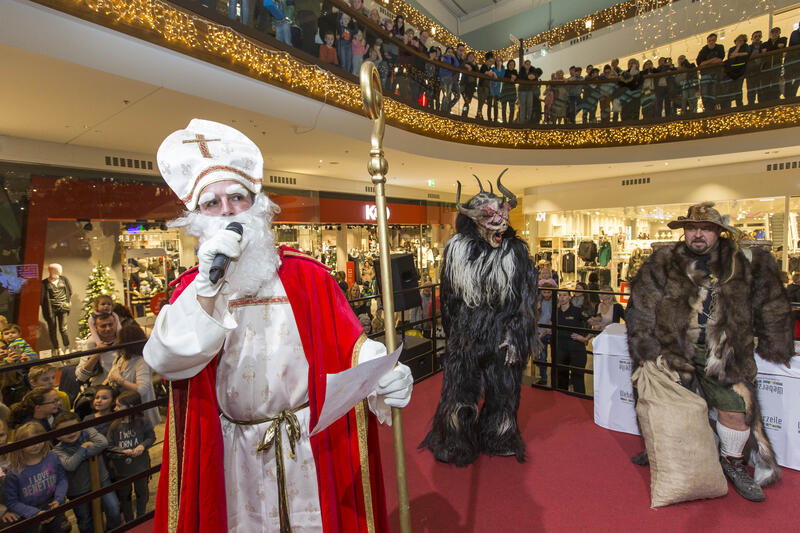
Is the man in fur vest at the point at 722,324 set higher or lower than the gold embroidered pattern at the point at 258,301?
lower

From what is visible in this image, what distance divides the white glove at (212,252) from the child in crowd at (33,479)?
5.76ft

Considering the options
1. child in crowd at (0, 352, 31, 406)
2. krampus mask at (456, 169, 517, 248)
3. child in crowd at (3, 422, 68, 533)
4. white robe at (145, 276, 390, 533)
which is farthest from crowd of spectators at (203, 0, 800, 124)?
white robe at (145, 276, 390, 533)

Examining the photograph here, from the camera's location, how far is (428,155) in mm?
8086

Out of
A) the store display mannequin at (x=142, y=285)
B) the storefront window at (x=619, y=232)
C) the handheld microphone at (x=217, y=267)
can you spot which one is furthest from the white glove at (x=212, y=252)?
the storefront window at (x=619, y=232)

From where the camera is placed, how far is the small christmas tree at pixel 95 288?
5711 millimetres

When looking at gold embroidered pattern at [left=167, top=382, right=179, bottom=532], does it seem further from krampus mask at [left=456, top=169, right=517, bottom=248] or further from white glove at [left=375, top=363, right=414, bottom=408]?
krampus mask at [left=456, top=169, right=517, bottom=248]

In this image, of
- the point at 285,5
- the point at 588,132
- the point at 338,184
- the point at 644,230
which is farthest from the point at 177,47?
the point at 644,230

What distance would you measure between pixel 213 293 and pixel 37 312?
5.96 meters

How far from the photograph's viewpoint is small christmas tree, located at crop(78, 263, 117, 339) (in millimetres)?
5711

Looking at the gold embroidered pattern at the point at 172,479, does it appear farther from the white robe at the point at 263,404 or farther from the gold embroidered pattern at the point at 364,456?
the gold embroidered pattern at the point at 364,456

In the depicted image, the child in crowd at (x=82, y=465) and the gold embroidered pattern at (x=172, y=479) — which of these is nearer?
the gold embroidered pattern at (x=172, y=479)

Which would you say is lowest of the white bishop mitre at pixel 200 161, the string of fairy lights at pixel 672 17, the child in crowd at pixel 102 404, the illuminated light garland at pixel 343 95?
the child in crowd at pixel 102 404

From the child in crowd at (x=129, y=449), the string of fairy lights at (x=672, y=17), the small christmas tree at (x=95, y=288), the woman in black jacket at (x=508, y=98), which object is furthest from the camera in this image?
the string of fairy lights at (x=672, y=17)

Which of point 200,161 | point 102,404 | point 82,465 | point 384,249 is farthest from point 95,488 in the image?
point 384,249
